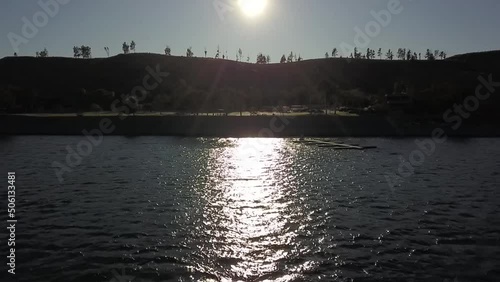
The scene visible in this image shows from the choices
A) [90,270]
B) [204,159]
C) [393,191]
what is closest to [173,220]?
[90,270]

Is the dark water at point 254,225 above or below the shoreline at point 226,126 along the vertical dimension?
below

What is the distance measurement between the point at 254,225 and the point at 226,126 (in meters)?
110

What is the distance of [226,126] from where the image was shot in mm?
141625

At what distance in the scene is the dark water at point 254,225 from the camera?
2341cm

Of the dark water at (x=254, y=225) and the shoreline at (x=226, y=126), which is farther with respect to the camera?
the shoreline at (x=226, y=126)

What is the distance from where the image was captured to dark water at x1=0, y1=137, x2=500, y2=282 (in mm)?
23406

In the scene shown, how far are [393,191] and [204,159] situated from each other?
3901cm

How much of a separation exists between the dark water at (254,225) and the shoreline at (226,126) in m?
75.0

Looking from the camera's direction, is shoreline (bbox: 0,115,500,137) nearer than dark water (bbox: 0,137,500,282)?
No

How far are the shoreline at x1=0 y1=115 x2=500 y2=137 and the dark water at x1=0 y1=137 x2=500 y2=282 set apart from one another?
75.0m

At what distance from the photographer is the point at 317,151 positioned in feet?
298

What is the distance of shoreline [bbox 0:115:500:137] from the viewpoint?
139875 mm

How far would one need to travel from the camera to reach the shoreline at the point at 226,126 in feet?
459

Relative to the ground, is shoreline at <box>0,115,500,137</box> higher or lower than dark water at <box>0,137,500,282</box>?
higher
